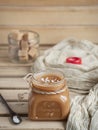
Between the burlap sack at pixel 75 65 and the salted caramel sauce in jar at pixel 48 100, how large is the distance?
0.17m

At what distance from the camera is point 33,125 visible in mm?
930

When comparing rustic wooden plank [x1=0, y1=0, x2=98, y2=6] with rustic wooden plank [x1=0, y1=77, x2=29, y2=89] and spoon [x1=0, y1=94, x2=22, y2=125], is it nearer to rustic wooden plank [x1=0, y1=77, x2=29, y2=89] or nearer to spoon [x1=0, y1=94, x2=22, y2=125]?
rustic wooden plank [x1=0, y1=77, x2=29, y2=89]

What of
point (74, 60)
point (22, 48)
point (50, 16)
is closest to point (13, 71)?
point (22, 48)

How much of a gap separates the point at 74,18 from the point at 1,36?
0.30 meters

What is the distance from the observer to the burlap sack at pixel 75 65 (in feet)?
A: 3.67

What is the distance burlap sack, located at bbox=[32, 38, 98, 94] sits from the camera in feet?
3.67

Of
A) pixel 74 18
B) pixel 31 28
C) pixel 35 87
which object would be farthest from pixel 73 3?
pixel 35 87

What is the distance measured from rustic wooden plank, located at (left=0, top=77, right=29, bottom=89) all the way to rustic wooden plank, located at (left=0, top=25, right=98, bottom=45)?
322mm

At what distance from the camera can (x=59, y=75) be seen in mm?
980

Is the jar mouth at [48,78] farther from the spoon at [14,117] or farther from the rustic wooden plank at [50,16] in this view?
the rustic wooden plank at [50,16]

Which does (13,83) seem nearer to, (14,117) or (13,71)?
(13,71)

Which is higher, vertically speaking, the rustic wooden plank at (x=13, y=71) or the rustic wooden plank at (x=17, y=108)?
the rustic wooden plank at (x=13, y=71)

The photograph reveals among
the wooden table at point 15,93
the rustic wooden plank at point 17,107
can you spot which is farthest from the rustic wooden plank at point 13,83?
the rustic wooden plank at point 17,107

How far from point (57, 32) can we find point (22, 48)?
234 millimetres
